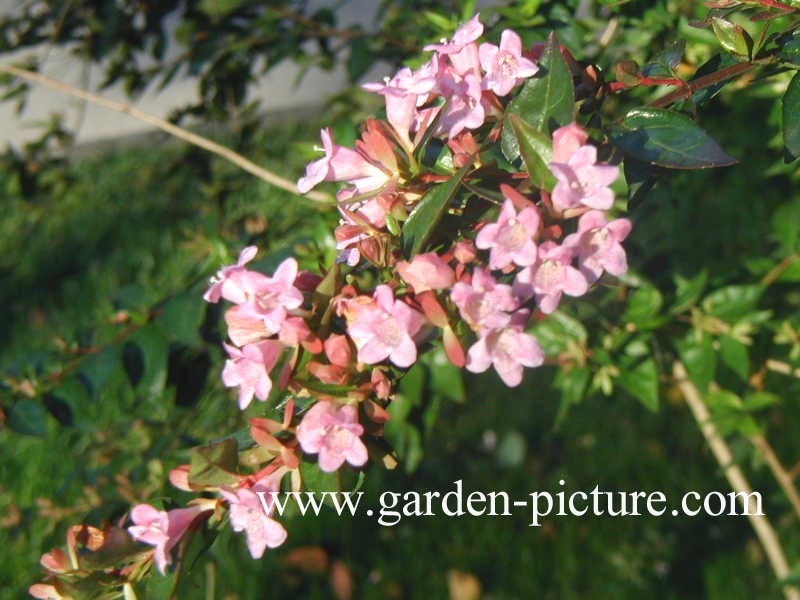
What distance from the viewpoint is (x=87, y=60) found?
1706mm

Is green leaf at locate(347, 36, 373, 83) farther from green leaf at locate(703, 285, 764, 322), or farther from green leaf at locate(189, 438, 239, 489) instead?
green leaf at locate(189, 438, 239, 489)

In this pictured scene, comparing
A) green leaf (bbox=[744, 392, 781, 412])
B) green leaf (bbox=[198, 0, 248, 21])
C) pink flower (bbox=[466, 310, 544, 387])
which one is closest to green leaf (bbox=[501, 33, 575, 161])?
pink flower (bbox=[466, 310, 544, 387])

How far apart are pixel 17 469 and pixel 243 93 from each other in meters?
1.18

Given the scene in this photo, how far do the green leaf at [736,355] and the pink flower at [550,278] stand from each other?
2.28ft

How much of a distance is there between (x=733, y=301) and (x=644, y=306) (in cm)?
13

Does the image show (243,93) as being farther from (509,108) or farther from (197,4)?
(509,108)

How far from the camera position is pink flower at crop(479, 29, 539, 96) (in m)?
0.66

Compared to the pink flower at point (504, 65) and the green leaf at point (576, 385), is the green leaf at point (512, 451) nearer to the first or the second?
the green leaf at point (576, 385)

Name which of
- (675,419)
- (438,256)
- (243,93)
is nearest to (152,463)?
(243,93)

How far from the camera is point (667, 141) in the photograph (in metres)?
0.65

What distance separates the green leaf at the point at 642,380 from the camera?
48.2 inches

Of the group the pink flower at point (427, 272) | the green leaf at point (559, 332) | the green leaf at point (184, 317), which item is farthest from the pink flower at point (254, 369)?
the green leaf at point (559, 332)

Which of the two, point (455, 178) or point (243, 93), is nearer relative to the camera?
point (455, 178)

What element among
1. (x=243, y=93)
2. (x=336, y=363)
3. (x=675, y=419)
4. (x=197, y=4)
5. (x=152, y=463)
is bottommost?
(x=675, y=419)
